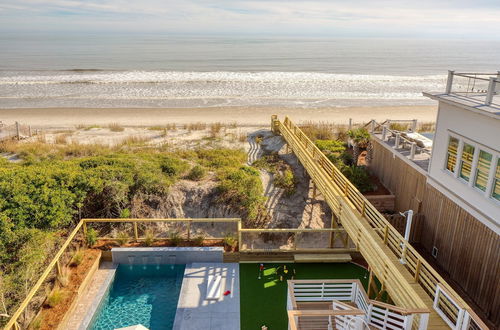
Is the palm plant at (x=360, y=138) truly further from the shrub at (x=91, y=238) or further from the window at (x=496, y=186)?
the shrub at (x=91, y=238)

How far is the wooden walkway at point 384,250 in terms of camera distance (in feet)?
29.0

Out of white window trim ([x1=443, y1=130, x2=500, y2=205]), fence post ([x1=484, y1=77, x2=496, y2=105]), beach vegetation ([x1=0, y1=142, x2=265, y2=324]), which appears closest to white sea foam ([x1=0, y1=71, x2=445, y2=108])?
beach vegetation ([x1=0, y1=142, x2=265, y2=324])

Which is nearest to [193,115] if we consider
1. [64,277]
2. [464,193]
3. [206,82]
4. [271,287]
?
[206,82]

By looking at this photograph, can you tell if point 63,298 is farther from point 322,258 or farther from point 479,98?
point 479,98

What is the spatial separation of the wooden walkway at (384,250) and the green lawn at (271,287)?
5.68ft

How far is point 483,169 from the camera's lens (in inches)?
468

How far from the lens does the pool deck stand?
11.1 m

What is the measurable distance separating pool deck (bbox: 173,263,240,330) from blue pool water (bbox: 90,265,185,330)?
47cm

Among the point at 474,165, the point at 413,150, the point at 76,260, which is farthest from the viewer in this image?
the point at 413,150

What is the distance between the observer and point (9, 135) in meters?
27.1

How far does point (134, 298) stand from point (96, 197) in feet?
18.2

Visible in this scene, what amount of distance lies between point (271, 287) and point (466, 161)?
24.4 feet

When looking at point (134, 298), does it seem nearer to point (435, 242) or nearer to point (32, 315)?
point (32, 315)

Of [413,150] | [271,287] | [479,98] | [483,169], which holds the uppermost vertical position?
[479,98]
